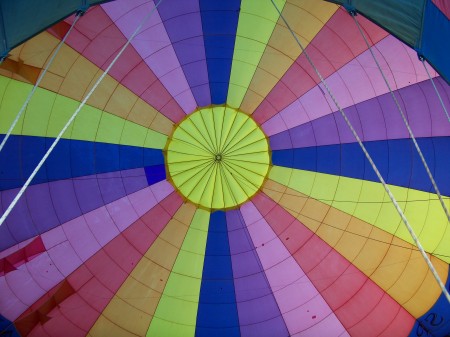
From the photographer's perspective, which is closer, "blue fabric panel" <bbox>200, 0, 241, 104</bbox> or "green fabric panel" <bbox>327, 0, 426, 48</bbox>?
"green fabric panel" <bbox>327, 0, 426, 48</bbox>

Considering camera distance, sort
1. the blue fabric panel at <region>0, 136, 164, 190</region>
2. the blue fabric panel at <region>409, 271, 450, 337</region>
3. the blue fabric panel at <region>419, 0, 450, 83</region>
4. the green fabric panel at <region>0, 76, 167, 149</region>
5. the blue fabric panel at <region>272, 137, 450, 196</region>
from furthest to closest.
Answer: the blue fabric panel at <region>409, 271, 450, 337</region>, the blue fabric panel at <region>272, 137, 450, 196</region>, the blue fabric panel at <region>0, 136, 164, 190</region>, the green fabric panel at <region>0, 76, 167, 149</region>, the blue fabric panel at <region>419, 0, 450, 83</region>

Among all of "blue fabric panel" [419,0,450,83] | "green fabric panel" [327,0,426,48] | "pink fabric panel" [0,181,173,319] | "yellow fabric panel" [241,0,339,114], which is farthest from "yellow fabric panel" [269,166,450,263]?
"green fabric panel" [327,0,426,48]

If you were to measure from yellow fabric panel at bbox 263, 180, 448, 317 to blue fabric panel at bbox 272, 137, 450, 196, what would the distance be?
451 millimetres

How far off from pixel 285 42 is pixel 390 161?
178cm

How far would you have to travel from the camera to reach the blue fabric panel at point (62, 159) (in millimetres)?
5032

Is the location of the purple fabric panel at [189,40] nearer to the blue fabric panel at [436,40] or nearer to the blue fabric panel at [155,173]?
the blue fabric panel at [155,173]

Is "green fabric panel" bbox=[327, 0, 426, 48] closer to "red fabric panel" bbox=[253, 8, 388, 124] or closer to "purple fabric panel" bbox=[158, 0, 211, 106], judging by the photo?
"red fabric panel" bbox=[253, 8, 388, 124]

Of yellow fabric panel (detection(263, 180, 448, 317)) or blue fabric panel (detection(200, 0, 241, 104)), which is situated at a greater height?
blue fabric panel (detection(200, 0, 241, 104))

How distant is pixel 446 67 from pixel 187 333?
12.8 feet

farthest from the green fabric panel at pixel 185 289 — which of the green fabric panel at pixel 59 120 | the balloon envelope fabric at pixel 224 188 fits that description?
the green fabric panel at pixel 59 120

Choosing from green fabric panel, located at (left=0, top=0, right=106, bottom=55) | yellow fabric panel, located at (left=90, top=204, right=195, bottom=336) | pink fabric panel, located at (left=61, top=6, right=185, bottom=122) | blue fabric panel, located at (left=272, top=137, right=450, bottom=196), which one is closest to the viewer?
green fabric panel, located at (left=0, top=0, right=106, bottom=55)

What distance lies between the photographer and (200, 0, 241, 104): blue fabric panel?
4.79m

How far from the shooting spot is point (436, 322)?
5328 millimetres

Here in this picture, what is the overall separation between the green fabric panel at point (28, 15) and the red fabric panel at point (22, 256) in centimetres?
269
